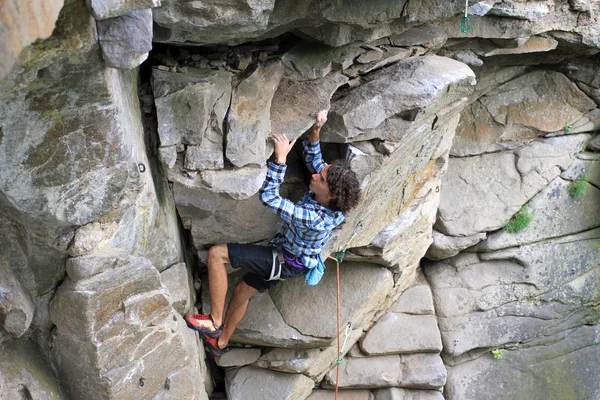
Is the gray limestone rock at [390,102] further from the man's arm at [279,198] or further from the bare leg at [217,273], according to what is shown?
the bare leg at [217,273]

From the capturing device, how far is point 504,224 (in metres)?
7.45

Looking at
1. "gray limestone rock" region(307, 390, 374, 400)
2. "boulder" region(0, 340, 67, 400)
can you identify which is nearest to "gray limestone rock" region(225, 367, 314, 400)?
"gray limestone rock" region(307, 390, 374, 400)

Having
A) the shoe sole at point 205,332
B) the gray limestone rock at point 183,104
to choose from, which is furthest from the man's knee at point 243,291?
the gray limestone rock at point 183,104

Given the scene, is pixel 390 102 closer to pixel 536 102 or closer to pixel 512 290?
pixel 536 102

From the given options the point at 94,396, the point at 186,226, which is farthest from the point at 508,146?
the point at 94,396

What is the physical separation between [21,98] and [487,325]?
6.27 meters

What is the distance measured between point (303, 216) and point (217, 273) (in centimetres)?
99

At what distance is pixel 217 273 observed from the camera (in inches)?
198

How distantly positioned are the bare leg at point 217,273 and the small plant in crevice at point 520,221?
13.0 ft

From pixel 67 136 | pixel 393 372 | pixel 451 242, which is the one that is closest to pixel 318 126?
pixel 67 136

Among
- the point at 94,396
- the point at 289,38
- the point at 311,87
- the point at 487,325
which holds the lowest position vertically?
the point at 487,325

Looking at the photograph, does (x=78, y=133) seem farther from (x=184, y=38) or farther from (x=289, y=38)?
(x=289, y=38)

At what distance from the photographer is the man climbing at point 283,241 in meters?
4.54

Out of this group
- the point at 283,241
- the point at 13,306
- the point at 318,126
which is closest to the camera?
the point at 13,306
